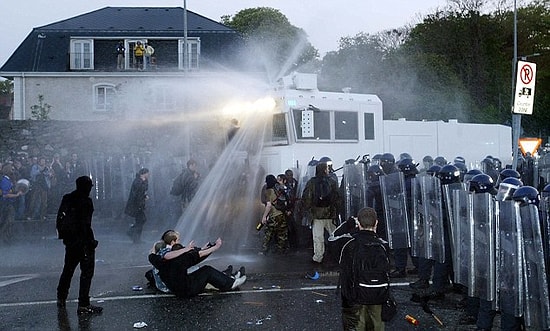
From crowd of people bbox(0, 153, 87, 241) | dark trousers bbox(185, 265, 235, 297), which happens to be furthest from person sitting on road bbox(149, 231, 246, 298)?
crowd of people bbox(0, 153, 87, 241)

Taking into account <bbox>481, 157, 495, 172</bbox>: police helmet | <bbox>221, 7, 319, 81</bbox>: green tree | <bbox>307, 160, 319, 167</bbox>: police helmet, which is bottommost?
<bbox>481, 157, 495, 172</bbox>: police helmet

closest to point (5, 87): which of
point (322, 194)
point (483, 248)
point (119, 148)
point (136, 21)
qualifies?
point (136, 21)

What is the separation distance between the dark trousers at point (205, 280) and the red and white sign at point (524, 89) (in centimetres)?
629

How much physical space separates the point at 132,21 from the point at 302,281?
104ft

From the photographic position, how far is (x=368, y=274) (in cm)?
587

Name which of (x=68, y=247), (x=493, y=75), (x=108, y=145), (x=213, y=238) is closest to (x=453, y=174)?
(x=68, y=247)

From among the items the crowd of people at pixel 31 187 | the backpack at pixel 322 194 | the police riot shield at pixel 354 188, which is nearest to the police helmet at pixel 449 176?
the police riot shield at pixel 354 188

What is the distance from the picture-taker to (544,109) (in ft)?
141

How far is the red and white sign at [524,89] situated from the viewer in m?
12.1

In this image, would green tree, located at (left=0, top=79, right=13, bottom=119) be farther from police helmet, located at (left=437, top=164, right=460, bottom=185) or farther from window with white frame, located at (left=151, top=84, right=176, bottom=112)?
police helmet, located at (left=437, top=164, right=460, bottom=185)

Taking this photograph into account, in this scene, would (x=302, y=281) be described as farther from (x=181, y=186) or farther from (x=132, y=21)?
(x=132, y=21)

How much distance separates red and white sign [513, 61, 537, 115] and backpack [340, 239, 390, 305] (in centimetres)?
733

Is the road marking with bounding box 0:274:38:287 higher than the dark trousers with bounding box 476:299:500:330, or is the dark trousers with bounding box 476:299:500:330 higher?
the dark trousers with bounding box 476:299:500:330

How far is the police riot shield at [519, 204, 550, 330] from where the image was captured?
6082mm
